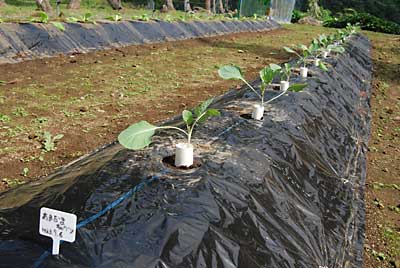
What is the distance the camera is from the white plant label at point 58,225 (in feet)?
3.93

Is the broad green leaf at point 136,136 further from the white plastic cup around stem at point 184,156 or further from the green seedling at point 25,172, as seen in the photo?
the green seedling at point 25,172

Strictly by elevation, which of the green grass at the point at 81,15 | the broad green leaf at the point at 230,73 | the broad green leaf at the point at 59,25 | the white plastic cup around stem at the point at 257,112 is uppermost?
the green grass at the point at 81,15

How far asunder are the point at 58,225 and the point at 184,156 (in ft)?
3.01

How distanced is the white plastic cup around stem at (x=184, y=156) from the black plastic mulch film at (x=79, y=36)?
17.4 ft

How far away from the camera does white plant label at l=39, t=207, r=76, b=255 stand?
1.20 m

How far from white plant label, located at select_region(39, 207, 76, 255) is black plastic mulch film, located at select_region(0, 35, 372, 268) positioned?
0.11 metres

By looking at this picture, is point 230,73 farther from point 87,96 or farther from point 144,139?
point 87,96

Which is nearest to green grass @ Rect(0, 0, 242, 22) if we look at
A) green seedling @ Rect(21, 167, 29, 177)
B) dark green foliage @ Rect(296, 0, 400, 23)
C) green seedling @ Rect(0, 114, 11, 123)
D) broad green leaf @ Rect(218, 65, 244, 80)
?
green seedling @ Rect(0, 114, 11, 123)

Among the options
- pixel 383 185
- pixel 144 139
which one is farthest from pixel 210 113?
pixel 383 185

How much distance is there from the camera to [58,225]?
1218 mm

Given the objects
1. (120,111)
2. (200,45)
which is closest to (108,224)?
(120,111)

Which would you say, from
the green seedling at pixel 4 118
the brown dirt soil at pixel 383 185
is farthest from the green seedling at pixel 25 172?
the brown dirt soil at pixel 383 185

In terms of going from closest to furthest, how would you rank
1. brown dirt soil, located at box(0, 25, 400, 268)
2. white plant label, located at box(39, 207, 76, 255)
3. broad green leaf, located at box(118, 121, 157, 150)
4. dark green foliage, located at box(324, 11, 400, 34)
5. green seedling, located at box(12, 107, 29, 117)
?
white plant label, located at box(39, 207, 76, 255), broad green leaf, located at box(118, 121, 157, 150), brown dirt soil, located at box(0, 25, 400, 268), green seedling, located at box(12, 107, 29, 117), dark green foliage, located at box(324, 11, 400, 34)

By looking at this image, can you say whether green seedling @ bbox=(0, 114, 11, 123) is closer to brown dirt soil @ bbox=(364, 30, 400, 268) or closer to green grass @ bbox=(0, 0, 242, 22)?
brown dirt soil @ bbox=(364, 30, 400, 268)
